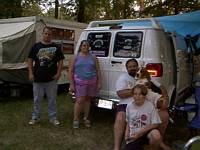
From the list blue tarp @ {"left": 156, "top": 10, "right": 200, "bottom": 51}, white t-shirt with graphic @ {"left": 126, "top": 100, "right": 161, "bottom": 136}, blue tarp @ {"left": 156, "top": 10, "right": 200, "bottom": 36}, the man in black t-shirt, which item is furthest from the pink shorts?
blue tarp @ {"left": 156, "top": 10, "right": 200, "bottom": 36}

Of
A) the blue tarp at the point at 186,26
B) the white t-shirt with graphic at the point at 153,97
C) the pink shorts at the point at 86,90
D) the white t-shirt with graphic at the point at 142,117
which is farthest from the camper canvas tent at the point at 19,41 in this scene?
the white t-shirt with graphic at the point at 142,117

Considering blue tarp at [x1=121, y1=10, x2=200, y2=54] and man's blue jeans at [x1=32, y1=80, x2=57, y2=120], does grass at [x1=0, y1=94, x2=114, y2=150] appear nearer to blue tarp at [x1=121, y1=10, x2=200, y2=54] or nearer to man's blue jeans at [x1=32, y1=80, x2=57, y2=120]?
man's blue jeans at [x1=32, y1=80, x2=57, y2=120]

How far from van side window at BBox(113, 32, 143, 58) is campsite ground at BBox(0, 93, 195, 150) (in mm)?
1365

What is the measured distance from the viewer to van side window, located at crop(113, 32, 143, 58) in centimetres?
672

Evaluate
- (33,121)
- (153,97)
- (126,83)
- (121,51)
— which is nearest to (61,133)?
(33,121)

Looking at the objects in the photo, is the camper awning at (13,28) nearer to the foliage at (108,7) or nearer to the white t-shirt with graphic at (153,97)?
the white t-shirt with graphic at (153,97)

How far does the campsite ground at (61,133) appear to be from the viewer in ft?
19.6

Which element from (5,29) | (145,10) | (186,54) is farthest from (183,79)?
(145,10)

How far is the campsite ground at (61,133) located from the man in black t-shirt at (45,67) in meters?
0.49

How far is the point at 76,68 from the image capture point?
689cm

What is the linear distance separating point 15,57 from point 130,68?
4453mm

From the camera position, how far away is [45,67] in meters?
6.88

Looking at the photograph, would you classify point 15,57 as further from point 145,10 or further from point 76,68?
point 145,10

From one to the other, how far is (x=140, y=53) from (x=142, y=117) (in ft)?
6.40
